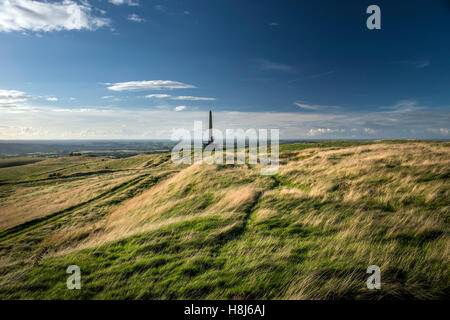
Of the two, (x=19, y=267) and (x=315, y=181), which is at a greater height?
(x=315, y=181)

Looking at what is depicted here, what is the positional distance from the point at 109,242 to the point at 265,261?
804cm

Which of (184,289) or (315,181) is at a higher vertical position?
(315,181)

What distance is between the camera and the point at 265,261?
6.49m

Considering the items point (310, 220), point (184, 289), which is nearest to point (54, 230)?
point (184, 289)

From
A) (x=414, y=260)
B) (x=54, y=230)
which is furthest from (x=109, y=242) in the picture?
(x=54, y=230)

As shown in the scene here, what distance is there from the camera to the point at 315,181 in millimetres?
15797

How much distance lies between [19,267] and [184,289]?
8.39 m
